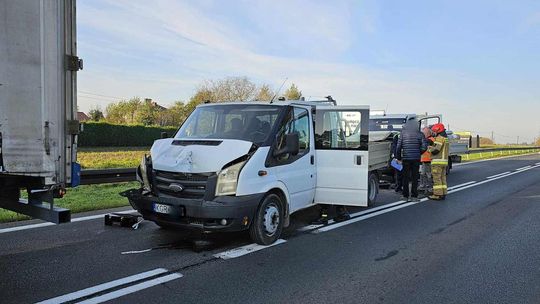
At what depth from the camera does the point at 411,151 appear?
10.3 metres

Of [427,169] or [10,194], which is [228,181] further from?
[427,169]

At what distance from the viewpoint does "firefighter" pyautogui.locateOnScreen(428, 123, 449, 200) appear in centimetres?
1065

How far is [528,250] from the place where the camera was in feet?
19.9

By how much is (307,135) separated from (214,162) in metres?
1.96

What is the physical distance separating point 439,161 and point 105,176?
26.5 feet

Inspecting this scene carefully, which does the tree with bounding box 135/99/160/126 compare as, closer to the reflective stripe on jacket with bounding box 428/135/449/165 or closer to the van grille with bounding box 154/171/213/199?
the reflective stripe on jacket with bounding box 428/135/449/165

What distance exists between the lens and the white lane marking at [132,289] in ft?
13.1

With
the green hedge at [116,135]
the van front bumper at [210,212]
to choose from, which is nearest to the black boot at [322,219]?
the van front bumper at [210,212]

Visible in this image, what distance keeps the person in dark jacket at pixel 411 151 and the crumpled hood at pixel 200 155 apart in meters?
5.80

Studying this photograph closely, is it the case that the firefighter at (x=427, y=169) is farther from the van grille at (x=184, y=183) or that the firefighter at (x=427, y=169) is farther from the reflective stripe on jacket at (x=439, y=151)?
the van grille at (x=184, y=183)

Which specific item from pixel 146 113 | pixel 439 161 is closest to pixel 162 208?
pixel 439 161

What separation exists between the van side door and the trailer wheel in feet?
14.1

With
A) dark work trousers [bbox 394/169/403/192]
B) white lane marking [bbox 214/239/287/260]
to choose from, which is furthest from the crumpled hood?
dark work trousers [bbox 394/169/403/192]

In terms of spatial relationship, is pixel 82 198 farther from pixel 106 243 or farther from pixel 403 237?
pixel 403 237
